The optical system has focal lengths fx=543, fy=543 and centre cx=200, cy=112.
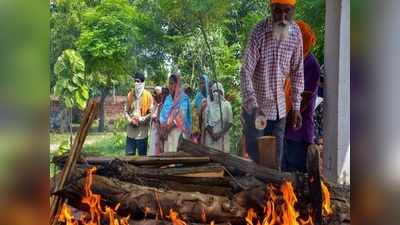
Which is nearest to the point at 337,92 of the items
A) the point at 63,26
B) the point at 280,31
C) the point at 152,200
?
the point at 280,31

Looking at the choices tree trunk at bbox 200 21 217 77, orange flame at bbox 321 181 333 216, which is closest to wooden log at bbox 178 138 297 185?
orange flame at bbox 321 181 333 216

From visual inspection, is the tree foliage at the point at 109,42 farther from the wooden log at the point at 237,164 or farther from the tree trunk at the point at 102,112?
the wooden log at the point at 237,164

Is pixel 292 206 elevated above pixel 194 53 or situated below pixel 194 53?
below

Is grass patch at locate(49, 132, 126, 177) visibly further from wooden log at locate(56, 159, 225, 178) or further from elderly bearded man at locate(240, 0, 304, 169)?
elderly bearded man at locate(240, 0, 304, 169)

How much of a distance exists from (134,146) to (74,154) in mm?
478

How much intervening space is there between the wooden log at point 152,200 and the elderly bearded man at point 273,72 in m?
0.49

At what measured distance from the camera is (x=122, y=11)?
426 cm

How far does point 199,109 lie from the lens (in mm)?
4387
